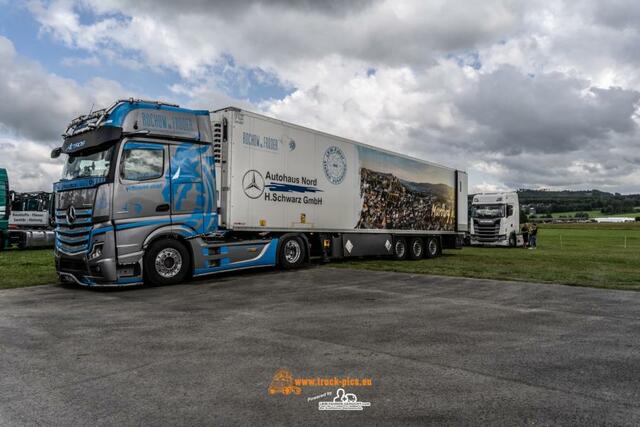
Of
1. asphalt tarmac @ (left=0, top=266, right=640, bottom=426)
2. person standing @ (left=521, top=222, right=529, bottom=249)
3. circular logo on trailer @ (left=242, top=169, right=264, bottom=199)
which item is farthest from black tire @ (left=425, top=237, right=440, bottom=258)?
person standing @ (left=521, top=222, right=529, bottom=249)

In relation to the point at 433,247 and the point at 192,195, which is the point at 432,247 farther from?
the point at 192,195

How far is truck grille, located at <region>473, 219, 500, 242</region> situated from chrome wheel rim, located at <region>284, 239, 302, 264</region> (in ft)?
A: 67.0

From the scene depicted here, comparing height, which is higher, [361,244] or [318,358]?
[361,244]

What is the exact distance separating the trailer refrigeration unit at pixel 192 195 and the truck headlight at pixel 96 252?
0.02m

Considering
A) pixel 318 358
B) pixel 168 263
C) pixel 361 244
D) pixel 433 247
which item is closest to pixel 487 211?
pixel 433 247

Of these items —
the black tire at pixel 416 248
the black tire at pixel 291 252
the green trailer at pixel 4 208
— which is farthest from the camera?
the green trailer at pixel 4 208

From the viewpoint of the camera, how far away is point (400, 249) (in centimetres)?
1797

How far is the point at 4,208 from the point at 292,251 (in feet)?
45.5

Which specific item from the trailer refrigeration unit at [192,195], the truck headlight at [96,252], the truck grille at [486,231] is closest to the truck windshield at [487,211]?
the truck grille at [486,231]

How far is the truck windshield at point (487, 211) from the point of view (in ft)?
99.1

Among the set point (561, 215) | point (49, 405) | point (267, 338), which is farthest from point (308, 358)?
point (561, 215)

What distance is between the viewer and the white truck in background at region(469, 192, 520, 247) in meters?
30.1

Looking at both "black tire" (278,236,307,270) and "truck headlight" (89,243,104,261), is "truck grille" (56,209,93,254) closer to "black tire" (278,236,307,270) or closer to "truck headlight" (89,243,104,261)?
"truck headlight" (89,243,104,261)

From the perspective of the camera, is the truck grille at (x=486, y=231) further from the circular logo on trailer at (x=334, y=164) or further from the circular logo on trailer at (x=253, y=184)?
the circular logo on trailer at (x=253, y=184)
